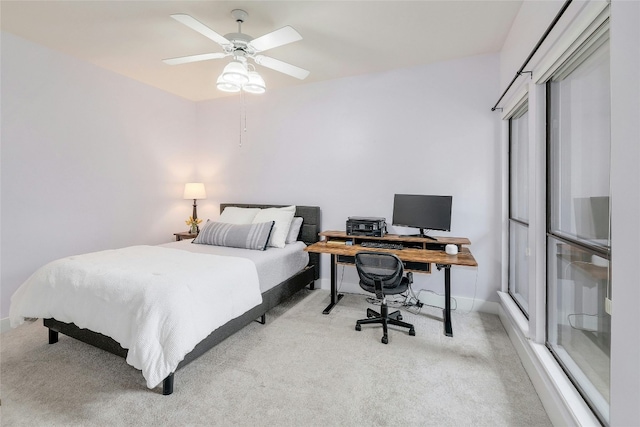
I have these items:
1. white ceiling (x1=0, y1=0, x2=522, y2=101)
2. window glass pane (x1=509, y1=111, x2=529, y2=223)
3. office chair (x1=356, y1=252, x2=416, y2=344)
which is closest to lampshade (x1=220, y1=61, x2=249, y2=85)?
white ceiling (x1=0, y1=0, x2=522, y2=101)

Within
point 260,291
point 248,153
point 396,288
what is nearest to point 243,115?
point 248,153

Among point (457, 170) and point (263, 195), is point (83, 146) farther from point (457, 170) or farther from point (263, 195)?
point (457, 170)

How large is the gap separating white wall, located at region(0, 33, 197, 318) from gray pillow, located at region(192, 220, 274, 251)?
1219 mm

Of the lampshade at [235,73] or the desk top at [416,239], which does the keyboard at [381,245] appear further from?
the lampshade at [235,73]

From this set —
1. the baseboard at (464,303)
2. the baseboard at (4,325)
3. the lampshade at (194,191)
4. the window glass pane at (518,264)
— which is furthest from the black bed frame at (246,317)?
the window glass pane at (518,264)

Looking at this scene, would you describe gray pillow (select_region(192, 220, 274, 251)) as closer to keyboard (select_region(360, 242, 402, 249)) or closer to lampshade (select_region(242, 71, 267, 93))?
keyboard (select_region(360, 242, 402, 249))

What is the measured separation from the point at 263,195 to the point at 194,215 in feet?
3.81

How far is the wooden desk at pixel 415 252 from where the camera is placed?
2586 millimetres

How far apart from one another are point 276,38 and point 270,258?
74.2 inches

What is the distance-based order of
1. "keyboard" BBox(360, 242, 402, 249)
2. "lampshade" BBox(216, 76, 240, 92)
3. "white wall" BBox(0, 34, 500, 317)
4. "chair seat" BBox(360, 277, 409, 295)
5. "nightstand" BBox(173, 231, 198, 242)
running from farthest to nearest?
"nightstand" BBox(173, 231, 198, 242)
"keyboard" BBox(360, 242, 402, 249)
"white wall" BBox(0, 34, 500, 317)
"chair seat" BBox(360, 277, 409, 295)
"lampshade" BBox(216, 76, 240, 92)

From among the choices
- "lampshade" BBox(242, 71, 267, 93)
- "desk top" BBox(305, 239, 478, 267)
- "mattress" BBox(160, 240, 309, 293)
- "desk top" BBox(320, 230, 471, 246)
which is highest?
"lampshade" BBox(242, 71, 267, 93)

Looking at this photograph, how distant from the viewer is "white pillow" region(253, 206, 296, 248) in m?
3.39

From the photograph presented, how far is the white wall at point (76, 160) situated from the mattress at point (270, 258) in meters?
1.01

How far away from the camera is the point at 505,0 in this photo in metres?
2.20
